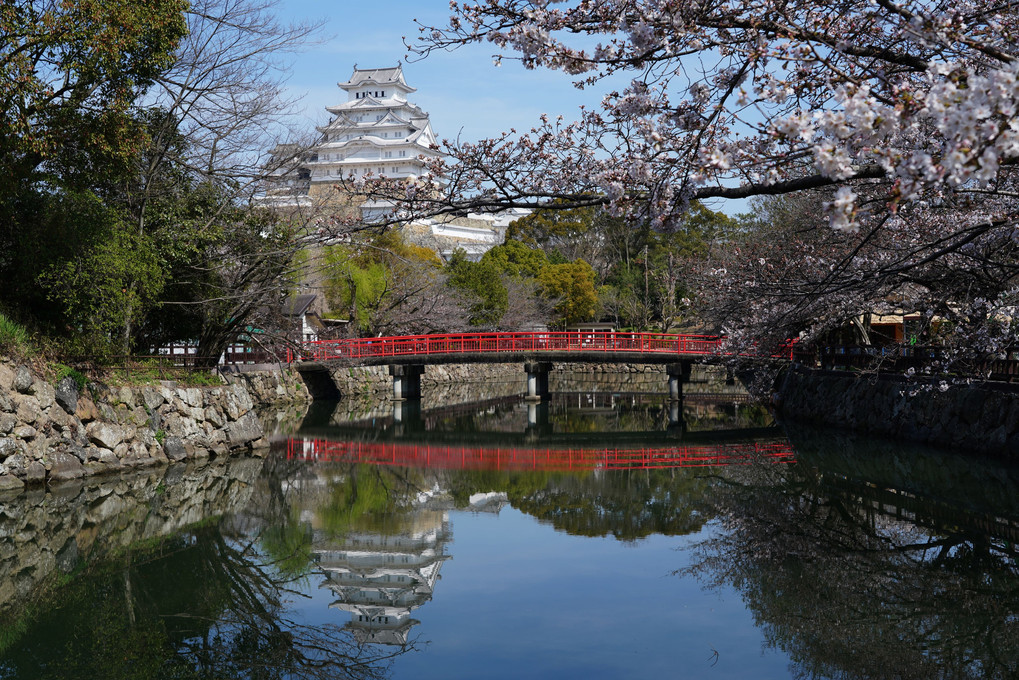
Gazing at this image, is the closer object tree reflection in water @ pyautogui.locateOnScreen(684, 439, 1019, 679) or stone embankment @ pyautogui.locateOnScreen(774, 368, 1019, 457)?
tree reflection in water @ pyautogui.locateOnScreen(684, 439, 1019, 679)

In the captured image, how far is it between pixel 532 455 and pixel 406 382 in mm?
12182

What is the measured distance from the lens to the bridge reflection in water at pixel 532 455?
44.9ft

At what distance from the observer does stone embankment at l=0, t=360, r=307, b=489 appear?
968 centimetres

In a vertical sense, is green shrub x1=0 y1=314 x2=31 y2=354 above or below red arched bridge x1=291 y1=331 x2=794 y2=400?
above

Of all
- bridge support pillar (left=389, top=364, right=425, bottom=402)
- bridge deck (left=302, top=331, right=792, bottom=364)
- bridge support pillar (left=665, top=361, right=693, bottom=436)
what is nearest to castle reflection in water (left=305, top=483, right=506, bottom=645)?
bridge support pillar (left=665, top=361, right=693, bottom=436)

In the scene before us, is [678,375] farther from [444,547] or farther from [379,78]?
[379,78]

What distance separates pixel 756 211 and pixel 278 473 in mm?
20208

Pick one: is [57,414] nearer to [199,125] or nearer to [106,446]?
[106,446]

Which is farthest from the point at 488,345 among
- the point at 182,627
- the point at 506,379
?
the point at 182,627

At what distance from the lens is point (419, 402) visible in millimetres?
26000

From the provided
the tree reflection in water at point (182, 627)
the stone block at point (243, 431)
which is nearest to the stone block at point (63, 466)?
the tree reflection in water at point (182, 627)

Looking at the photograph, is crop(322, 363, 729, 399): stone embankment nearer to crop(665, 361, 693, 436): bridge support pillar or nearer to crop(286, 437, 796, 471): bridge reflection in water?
crop(665, 361, 693, 436): bridge support pillar

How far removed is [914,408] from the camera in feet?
47.9

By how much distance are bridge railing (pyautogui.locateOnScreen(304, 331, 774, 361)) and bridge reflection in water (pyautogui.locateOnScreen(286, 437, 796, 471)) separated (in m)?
7.84
